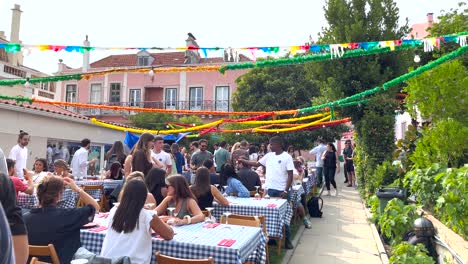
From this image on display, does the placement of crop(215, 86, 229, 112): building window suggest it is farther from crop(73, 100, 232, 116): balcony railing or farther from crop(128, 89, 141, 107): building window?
crop(128, 89, 141, 107): building window

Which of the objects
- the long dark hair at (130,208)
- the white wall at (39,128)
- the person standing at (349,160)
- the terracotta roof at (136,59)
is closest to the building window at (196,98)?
the terracotta roof at (136,59)

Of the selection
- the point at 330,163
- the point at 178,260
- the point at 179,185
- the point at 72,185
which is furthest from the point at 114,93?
the point at 178,260

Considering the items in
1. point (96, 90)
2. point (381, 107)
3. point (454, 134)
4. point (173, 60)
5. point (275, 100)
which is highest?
point (173, 60)

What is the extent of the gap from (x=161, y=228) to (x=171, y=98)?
89.4 feet

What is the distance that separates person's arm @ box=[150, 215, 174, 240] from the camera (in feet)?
11.3

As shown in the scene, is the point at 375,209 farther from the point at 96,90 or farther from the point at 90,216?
the point at 96,90

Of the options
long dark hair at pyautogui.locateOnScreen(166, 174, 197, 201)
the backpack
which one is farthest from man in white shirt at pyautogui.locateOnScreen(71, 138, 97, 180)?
the backpack

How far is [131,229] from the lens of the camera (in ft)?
10.8

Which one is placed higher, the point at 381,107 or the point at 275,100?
the point at 275,100

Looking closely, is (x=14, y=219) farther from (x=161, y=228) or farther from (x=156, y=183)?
(x=156, y=183)

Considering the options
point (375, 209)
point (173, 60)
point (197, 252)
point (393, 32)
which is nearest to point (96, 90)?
point (173, 60)

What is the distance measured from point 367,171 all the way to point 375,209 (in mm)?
2593

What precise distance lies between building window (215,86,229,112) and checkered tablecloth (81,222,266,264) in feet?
82.2

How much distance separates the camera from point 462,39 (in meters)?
4.95
